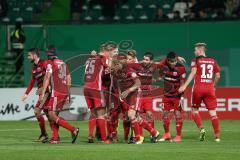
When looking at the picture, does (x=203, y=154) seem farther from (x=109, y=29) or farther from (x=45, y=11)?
(x=45, y=11)

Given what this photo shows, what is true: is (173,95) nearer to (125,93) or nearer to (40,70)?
(125,93)

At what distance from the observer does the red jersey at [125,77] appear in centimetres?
1822

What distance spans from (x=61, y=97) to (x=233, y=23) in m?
11.5

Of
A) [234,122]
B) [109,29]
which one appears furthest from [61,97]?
[109,29]

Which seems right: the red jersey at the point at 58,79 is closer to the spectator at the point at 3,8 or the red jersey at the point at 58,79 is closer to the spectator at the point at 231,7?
the spectator at the point at 231,7

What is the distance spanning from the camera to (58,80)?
18844 millimetres

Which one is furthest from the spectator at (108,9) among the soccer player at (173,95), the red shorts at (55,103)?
the red shorts at (55,103)

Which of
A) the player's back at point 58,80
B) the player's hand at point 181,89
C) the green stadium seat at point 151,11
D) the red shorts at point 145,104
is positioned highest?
the green stadium seat at point 151,11

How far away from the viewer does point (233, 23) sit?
93.2ft

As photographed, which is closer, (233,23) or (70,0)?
(233,23)

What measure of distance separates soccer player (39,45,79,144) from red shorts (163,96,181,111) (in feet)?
8.11

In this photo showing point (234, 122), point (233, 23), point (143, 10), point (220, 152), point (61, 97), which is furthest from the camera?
point (143, 10)

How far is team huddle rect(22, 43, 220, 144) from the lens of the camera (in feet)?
59.4

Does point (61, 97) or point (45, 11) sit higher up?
point (45, 11)
